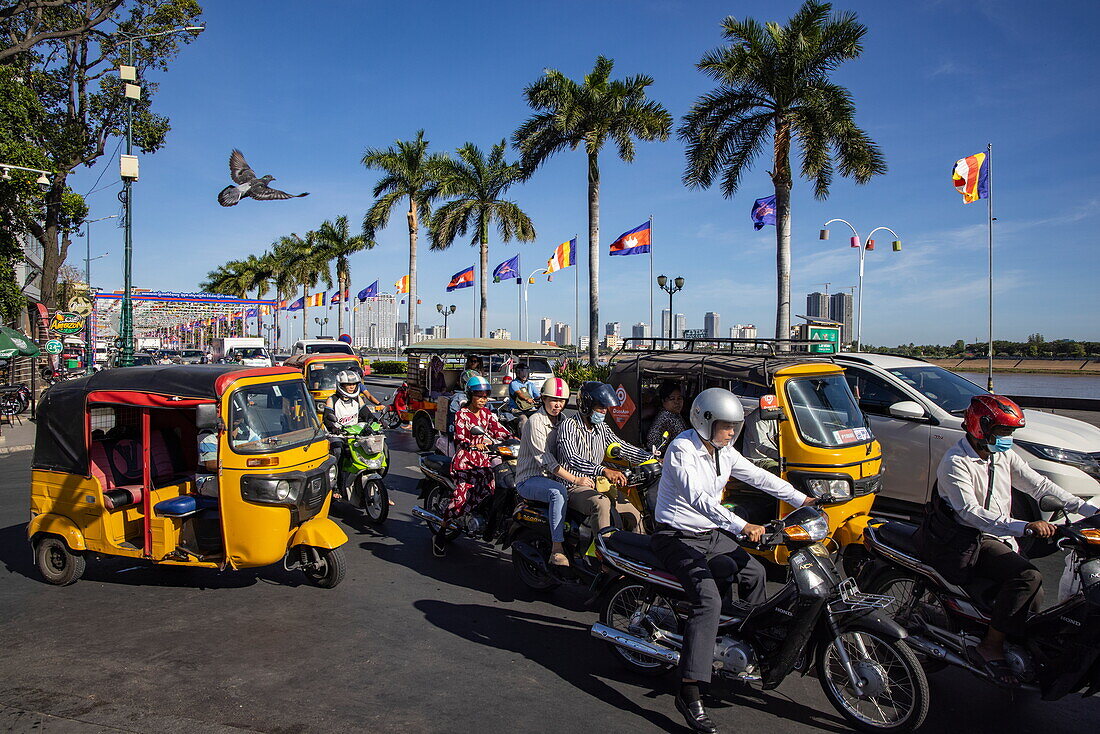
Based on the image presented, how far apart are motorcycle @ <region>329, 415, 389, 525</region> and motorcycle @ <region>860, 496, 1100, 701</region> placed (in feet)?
18.5

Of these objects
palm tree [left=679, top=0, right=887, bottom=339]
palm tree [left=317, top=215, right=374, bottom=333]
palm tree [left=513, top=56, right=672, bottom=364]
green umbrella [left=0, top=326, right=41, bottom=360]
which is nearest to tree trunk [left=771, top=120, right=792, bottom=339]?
palm tree [left=679, top=0, right=887, bottom=339]

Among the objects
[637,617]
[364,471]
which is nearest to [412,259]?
[364,471]

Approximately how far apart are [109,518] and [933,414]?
8580 mm

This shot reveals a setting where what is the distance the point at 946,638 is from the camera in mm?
4020

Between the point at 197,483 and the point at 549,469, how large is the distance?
3078 millimetres

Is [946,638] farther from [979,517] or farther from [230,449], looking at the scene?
[230,449]

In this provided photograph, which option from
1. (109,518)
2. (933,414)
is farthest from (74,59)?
(933,414)

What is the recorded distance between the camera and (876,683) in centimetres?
362

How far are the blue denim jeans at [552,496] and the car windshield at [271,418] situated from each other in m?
2.12

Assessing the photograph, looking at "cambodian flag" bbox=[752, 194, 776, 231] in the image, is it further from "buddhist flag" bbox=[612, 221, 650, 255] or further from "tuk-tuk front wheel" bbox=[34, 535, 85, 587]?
"tuk-tuk front wheel" bbox=[34, 535, 85, 587]

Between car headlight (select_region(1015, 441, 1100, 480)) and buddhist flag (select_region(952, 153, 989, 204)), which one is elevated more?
buddhist flag (select_region(952, 153, 989, 204))

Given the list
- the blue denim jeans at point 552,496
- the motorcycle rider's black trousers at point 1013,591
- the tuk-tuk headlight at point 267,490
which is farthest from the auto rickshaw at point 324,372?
the motorcycle rider's black trousers at point 1013,591

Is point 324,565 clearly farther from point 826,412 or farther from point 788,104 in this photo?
point 788,104

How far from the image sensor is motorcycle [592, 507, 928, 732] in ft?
11.8
